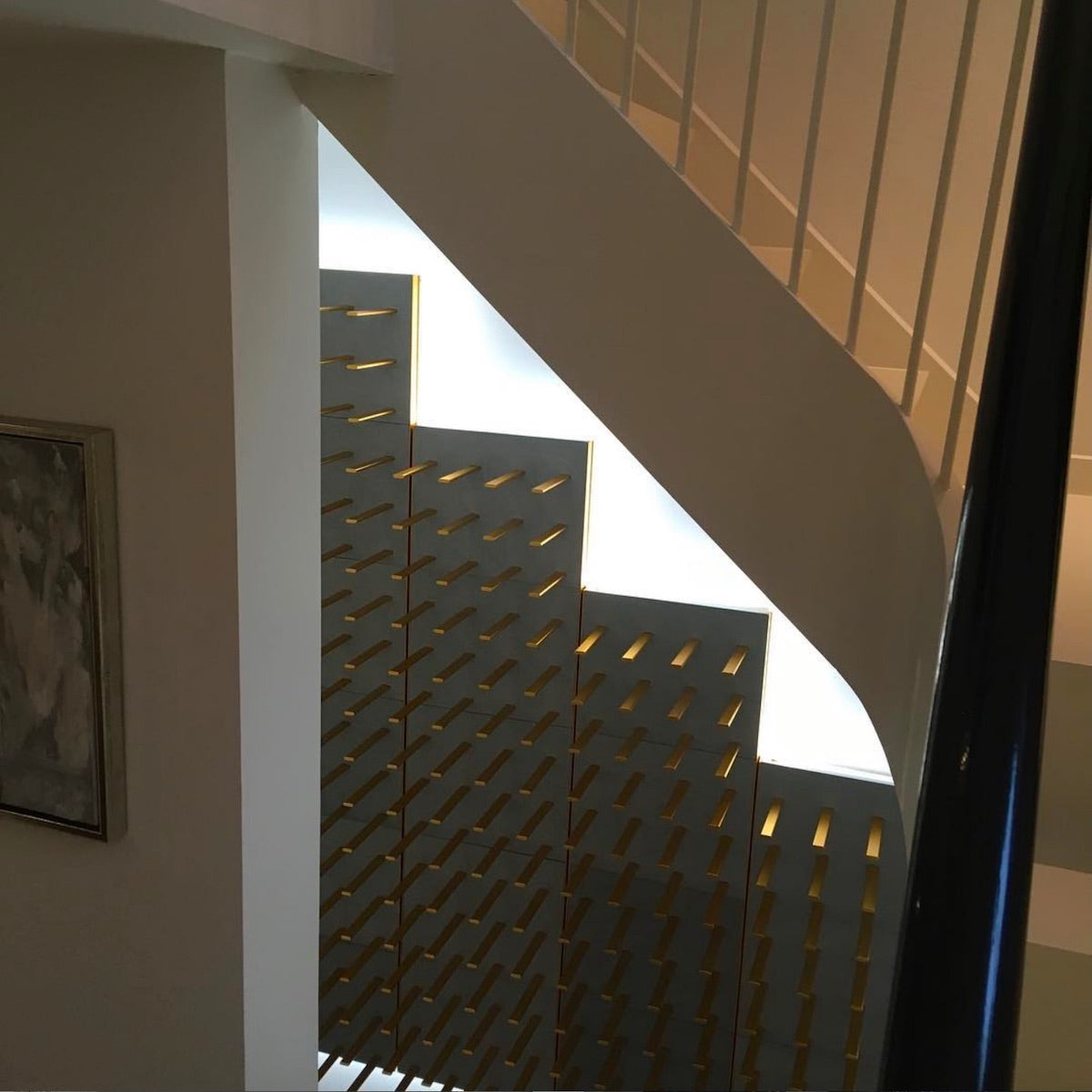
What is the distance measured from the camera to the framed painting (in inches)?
64.5

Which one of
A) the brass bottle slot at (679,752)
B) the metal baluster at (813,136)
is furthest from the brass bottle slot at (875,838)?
the metal baluster at (813,136)

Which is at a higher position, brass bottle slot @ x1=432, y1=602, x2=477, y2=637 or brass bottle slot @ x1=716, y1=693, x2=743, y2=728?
brass bottle slot @ x1=432, y1=602, x2=477, y2=637

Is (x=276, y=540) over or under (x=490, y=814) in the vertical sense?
over

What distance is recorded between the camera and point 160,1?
3.49 feet

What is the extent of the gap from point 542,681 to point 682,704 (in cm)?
31

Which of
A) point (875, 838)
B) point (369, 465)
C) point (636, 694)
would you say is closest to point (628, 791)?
point (636, 694)

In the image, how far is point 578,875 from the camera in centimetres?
271

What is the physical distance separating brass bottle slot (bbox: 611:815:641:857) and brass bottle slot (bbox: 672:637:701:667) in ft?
1.32

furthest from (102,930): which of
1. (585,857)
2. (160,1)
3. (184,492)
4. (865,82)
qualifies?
(865,82)

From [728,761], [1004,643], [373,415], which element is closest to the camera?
[1004,643]

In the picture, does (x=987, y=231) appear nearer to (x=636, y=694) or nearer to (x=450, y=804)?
(x=636, y=694)

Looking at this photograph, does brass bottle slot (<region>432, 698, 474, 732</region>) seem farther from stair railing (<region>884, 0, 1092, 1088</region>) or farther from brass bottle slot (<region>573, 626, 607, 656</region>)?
stair railing (<region>884, 0, 1092, 1088</region>)

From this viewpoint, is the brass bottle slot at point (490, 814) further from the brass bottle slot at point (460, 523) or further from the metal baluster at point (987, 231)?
Answer: the metal baluster at point (987, 231)

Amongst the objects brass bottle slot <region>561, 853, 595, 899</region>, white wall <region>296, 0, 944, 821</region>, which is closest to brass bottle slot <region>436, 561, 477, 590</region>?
brass bottle slot <region>561, 853, 595, 899</region>
